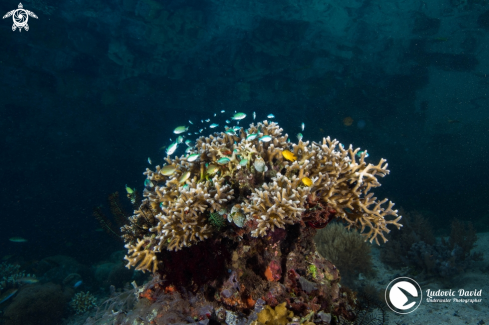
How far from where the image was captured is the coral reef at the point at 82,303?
9992 millimetres

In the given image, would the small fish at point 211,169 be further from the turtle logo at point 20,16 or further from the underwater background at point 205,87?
the turtle logo at point 20,16

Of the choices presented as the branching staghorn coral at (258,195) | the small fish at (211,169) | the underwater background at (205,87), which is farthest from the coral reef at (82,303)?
the small fish at (211,169)

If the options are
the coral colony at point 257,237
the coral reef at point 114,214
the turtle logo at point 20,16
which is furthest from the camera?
the turtle logo at point 20,16

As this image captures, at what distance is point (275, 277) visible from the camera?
320cm

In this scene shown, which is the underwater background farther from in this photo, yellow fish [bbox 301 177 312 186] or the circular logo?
the circular logo

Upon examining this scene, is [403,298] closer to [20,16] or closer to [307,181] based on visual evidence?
[307,181]

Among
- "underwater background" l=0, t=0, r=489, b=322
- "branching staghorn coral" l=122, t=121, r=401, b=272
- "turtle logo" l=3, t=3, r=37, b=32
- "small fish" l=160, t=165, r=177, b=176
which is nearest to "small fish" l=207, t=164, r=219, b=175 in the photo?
"branching staghorn coral" l=122, t=121, r=401, b=272

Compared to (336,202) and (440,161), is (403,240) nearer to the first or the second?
(336,202)

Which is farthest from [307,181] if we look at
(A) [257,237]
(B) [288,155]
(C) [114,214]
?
(C) [114,214]

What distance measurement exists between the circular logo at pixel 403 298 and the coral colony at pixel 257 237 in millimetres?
2111

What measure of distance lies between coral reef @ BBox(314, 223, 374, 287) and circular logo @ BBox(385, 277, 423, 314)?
132cm

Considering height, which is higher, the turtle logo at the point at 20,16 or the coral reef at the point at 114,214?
the turtle logo at the point at 20,16

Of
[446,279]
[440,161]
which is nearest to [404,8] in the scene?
[446,279]

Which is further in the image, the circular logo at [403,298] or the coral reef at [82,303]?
the coral reef at [82,303]
